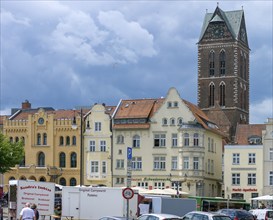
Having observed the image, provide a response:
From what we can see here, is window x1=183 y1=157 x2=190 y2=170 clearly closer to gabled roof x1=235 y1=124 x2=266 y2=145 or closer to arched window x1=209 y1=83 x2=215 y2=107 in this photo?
gabled roof x1=235 y1=124 x2=266 y2=145

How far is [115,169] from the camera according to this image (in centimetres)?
9069

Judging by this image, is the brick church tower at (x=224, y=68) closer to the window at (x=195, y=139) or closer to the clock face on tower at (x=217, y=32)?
the clock face on tower at (x=217, y=32)

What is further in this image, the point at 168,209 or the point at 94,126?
the point at 94,126

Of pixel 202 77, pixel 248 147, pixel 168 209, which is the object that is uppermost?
pixel 202 77

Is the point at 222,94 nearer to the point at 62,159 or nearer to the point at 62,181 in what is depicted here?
the point at 62,159

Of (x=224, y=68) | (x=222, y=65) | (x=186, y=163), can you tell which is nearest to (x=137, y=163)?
(x=186, y=163)

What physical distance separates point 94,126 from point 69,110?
5.44 m

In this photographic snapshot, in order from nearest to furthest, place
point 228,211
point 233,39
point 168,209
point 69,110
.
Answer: point 228,211 → point 168,209 → point 69,110 → point 233,39

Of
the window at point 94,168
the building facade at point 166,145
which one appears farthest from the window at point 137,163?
the window at point 94,168

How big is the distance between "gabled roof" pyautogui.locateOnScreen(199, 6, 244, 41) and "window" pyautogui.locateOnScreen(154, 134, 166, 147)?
36.3m

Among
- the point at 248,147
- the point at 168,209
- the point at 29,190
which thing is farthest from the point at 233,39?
the point at 29,190

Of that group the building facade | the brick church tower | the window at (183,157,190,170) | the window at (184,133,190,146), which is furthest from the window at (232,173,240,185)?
the brick church tower

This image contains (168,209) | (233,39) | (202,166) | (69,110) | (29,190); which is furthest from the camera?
(233,39)

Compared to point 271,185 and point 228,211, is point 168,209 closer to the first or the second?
point 228,211
